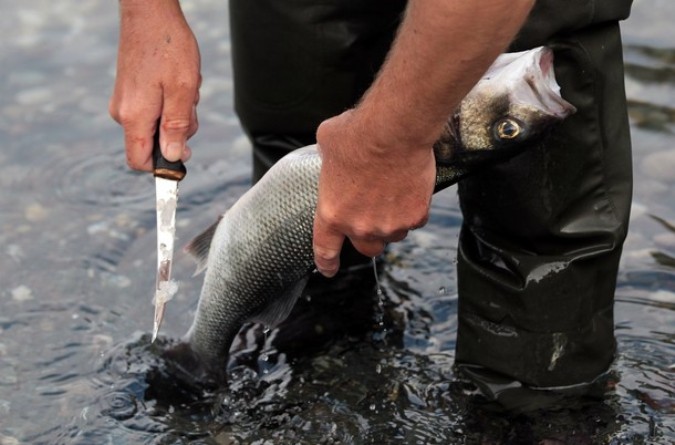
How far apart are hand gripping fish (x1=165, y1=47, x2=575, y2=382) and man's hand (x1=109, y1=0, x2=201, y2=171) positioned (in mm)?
403

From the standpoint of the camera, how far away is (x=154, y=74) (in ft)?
12.5

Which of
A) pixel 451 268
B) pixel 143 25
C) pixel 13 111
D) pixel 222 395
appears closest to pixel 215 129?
pixel 13 111

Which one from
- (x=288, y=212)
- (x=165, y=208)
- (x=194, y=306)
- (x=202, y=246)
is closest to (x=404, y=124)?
(x=288, y=212)

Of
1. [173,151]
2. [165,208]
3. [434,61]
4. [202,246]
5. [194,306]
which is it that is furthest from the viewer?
[194,306]

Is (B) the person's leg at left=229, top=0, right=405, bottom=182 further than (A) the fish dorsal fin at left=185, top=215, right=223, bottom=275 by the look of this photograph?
No

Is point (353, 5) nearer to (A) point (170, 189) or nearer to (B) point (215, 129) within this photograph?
(A) point (170, 189)

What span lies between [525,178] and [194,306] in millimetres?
2102

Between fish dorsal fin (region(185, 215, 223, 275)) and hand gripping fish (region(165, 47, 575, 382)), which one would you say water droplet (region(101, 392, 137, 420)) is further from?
fish dorsal fin (region(185, 215, 223, 275))

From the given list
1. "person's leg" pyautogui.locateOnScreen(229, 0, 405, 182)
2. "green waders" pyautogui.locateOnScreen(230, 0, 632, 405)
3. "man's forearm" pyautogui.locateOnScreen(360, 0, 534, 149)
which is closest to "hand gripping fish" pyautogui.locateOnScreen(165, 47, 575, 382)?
"green waders" pyautogui.locateOnScreen(230, 0, 632, 405)

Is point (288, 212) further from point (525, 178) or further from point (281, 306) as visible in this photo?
point (525, 178)

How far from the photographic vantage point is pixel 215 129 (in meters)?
Result: 7.01

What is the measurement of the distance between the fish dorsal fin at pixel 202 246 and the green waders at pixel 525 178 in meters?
0.60

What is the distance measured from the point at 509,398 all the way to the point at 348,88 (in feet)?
4.51

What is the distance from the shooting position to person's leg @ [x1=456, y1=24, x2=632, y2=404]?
3.74 metres
